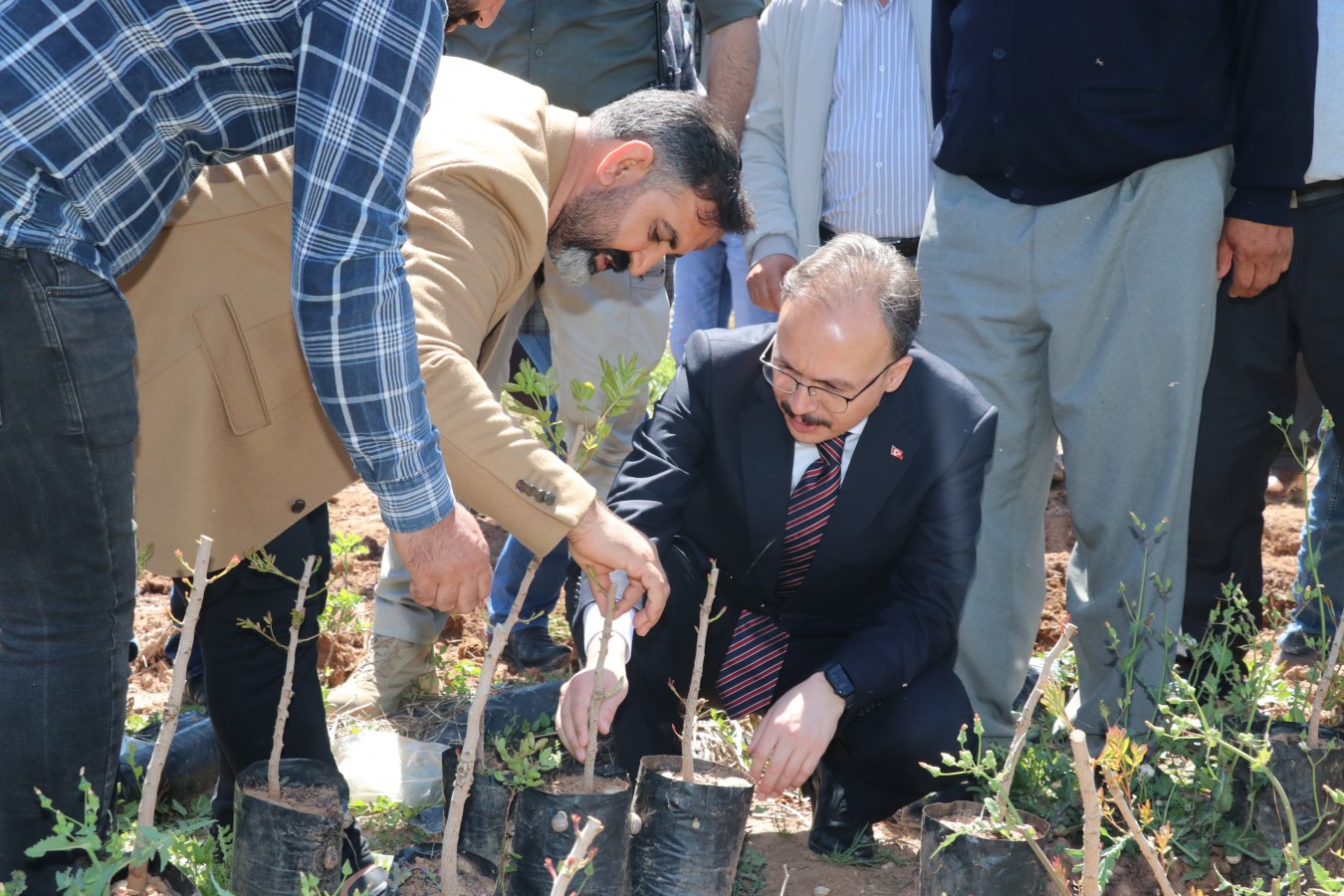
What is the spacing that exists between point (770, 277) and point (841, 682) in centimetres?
149

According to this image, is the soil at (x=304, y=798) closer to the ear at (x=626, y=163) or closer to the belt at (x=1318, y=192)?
the ear at (x=626, y=163)

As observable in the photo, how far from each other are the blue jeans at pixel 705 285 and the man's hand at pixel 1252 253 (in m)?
1.81

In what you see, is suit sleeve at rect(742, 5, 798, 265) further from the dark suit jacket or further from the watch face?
the watch face

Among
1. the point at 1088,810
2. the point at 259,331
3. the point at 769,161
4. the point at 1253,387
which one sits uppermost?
the point at 769,161

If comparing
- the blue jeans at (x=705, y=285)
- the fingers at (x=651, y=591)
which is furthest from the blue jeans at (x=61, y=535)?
the blue jeans at (x=705, y=285)

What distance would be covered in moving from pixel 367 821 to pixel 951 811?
1342mm

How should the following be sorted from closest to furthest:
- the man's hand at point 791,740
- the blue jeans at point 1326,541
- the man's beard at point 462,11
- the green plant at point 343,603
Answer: the man's beard at point 462,11, the man's hand at point 791,740, the green plant at point 343,603, the blue jeans at point 1326,541

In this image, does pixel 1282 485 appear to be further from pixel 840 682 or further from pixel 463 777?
pixel 463 777

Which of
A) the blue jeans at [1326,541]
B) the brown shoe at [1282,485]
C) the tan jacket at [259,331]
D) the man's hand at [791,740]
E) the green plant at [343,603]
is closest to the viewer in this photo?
the tan jacket at [259,331]

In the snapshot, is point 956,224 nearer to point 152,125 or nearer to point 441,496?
point 441,496

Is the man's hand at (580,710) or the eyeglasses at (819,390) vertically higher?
the eyeglasses at (819,390)

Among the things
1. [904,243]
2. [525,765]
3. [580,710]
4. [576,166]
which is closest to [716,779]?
[580,710]

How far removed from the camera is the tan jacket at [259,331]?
2.25 metres

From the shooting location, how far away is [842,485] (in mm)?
2855
